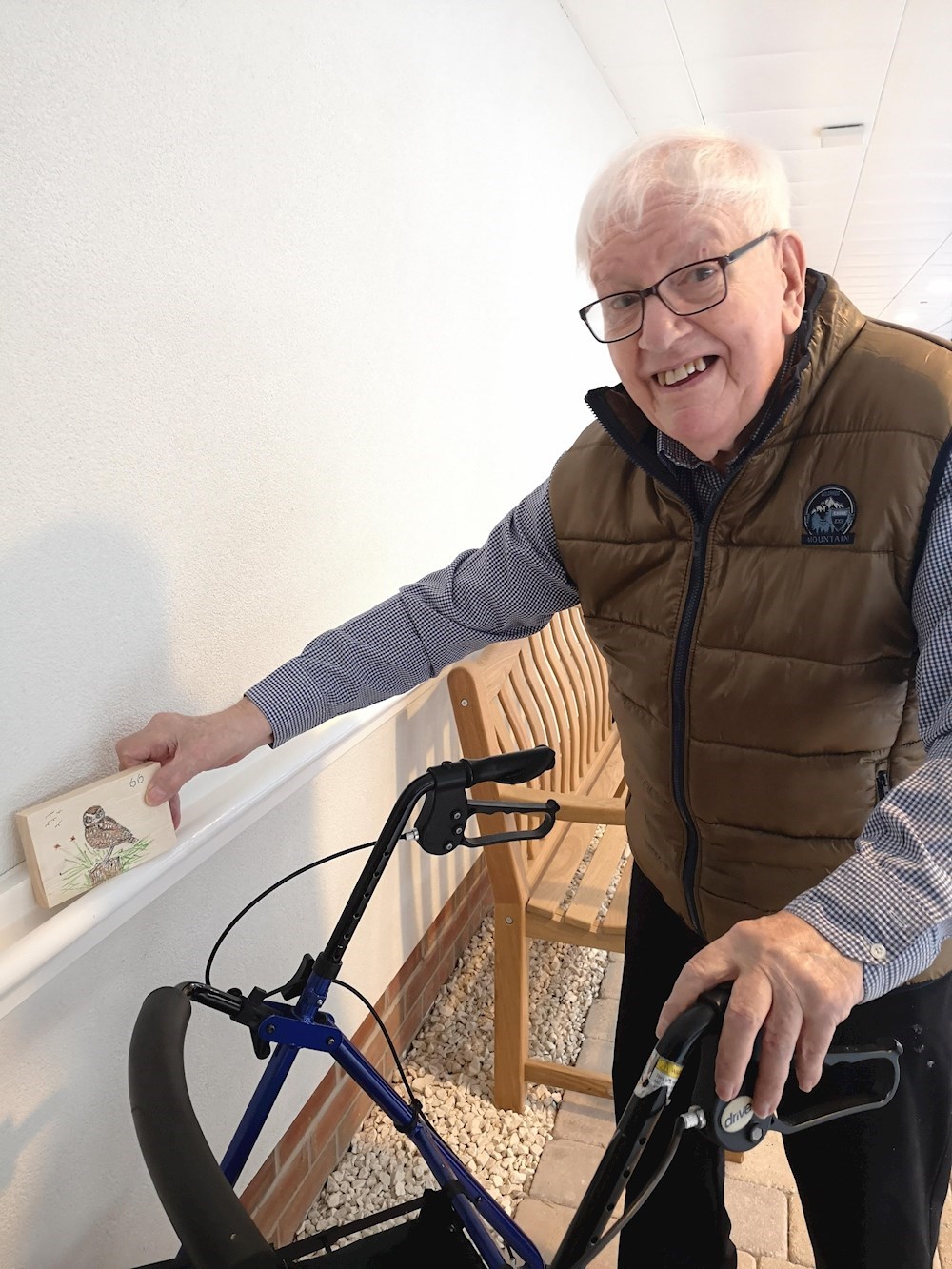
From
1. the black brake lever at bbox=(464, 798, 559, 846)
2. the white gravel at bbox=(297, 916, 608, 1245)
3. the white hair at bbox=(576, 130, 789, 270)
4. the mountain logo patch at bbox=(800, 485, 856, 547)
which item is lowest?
the white gravel at bbox=(297, 916, 608, 1245)

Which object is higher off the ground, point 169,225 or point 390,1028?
point 169,225

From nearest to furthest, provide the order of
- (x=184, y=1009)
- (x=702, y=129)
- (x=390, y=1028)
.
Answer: (x=184, y=1009)
(x=702, y=129)
(x=390, y=1028)

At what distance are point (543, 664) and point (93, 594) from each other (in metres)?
1.63

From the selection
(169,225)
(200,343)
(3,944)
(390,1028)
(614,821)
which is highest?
(169,225)

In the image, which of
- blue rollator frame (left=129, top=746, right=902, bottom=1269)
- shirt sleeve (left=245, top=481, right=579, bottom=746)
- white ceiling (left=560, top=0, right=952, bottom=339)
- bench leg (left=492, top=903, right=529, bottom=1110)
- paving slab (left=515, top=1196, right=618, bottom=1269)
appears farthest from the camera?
white ceiling (left=560, top=0, right=952, bottom=339)

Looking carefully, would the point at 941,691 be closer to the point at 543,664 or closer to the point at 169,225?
the point at 169,225

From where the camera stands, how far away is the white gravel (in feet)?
6.51

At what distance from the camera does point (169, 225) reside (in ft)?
4.10

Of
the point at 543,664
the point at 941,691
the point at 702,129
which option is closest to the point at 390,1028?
the point at 543,664

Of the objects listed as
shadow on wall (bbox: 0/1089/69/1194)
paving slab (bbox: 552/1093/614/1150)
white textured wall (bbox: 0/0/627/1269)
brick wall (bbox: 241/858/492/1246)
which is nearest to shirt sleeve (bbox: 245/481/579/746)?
white textured wall (bbox: 0/0/627/1269)

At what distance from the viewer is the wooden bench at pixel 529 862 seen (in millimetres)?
2039

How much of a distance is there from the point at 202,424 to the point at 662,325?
2.25 ft

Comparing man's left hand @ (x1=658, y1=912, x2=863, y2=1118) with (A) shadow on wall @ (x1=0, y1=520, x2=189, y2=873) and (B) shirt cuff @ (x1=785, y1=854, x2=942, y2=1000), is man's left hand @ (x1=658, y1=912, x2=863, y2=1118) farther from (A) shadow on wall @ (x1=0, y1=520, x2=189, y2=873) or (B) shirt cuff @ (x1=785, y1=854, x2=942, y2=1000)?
(A) shadow on wall @ (x1=0, y1=520, x2=189, y2=873)

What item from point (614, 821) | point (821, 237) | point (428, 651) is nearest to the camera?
point (428, 651)
